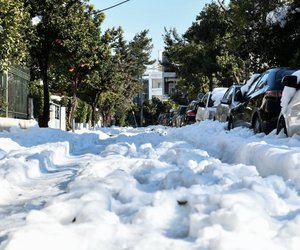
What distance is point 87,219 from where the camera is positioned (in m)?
3.88

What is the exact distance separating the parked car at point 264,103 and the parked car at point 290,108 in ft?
2.31

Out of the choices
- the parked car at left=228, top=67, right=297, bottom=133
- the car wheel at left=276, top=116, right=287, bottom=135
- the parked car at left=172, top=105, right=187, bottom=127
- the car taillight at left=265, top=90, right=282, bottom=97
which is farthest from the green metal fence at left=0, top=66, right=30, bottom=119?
the parked car at left=172, top=105, right=187, bottom=127

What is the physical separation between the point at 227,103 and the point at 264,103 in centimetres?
500

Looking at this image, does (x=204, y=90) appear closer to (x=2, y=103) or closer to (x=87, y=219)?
(x=2, y=103)

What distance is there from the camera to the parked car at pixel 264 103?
31.7 feet

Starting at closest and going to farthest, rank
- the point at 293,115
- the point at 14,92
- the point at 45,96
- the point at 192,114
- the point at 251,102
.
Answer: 1. the point at 293,115
2. the point at 251,102
3. the point at 14,92
4. the point at 45,96
5. the point at 192,114

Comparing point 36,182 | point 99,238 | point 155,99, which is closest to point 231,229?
point 99,238

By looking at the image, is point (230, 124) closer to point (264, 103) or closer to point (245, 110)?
point (245, 110)

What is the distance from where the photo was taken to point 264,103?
9.85 metres

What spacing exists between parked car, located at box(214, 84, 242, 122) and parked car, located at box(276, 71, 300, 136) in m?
4.71

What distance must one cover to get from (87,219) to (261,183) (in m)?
1.60

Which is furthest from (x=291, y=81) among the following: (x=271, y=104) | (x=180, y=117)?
(x=180, y=117)

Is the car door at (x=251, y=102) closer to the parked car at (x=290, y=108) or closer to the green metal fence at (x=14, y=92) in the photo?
the parked car at (x=290, y=108)

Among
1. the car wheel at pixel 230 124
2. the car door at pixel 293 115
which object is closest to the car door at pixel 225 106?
the car wheel at pixel 230 124
